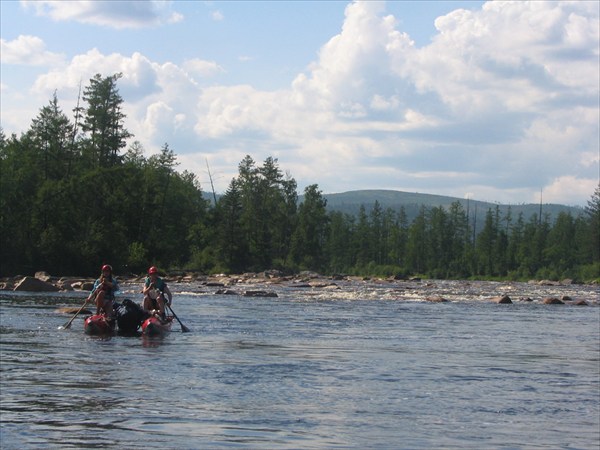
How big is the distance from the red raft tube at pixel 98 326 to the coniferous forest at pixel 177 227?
37.1 meters

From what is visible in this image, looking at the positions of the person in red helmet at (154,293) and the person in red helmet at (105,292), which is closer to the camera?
the person in red helmet at (105,292)

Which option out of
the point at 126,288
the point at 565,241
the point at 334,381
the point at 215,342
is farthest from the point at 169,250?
the point at 565,241

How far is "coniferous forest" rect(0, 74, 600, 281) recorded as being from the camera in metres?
62.8

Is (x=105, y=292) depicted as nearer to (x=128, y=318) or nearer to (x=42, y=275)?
(x=128, y=318)

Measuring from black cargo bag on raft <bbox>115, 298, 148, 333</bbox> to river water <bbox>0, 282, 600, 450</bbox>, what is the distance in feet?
3.13

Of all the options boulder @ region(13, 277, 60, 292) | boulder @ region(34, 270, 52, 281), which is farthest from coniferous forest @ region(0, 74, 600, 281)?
boulder @ region(13, 277, 60, 292)

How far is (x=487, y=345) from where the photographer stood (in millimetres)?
23094

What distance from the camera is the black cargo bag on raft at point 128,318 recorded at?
2411 cm

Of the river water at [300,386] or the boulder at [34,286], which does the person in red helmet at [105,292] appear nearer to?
the river water at [300,386]

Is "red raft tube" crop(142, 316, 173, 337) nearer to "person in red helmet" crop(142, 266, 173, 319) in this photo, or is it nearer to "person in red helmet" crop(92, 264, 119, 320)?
"person in red helmet" crop(92, 264, 119, 320)

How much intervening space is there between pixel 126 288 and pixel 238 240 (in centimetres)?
4861

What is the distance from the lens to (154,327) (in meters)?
23.7

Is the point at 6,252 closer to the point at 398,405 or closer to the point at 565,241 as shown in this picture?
the point at 398,405

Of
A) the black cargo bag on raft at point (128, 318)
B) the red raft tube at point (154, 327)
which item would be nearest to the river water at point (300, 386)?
the red raft tube at point (154, 327)
